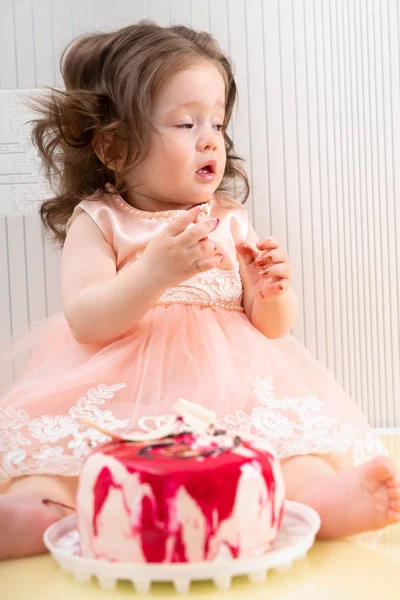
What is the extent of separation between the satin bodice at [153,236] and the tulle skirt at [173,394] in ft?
0.09

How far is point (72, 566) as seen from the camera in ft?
2.52

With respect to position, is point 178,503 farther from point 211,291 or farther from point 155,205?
point 155,205

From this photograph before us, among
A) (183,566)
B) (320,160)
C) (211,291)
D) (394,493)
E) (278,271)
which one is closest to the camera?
(183,566)

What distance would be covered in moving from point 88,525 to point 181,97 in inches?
26.9

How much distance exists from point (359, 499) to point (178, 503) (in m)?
0.22

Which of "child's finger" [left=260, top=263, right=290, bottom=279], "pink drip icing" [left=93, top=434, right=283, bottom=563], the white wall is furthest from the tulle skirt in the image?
the white wall

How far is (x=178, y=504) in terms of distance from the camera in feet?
2.39

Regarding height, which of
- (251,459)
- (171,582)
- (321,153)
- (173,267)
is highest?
(321,153)

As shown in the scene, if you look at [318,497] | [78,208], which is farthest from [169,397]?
[78,208]

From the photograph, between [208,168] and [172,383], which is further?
[208,168]

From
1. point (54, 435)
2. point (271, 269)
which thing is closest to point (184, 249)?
point (271, 269)

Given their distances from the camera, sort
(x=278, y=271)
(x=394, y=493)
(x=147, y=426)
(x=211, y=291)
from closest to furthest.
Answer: (x=394, y=493)
(x=147, y=426)
(x=278, y=271)
(x=211, y=291)

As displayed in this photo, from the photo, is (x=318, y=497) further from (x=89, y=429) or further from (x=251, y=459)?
(x=89, y=429)

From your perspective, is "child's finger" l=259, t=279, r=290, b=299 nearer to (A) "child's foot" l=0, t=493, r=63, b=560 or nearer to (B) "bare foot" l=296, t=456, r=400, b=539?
(B) "bare foot" l=296, t=456, r=400, b=539
